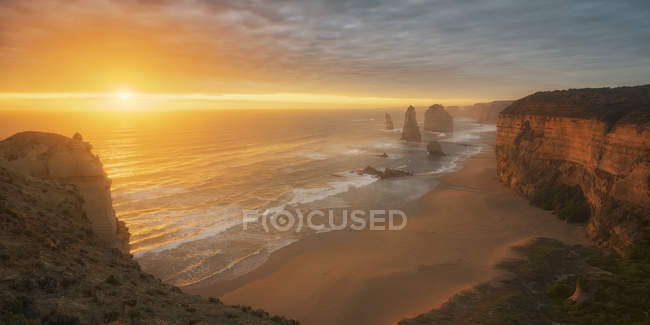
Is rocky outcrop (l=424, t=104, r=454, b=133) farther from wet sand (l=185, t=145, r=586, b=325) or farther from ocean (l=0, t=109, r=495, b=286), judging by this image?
wet sand (l=185, t=145, r=586, b=325)

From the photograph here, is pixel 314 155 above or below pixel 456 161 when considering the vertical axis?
above

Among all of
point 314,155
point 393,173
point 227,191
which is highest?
point 314,155

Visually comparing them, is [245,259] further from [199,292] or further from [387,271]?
[387,271]

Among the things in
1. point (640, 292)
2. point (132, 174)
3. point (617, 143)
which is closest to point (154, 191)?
point (132, 174)

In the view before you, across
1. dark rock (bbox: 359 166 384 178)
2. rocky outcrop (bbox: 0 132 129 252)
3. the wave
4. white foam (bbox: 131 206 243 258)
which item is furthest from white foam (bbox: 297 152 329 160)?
rocky outcrop (bbox: 0 132 129 252)

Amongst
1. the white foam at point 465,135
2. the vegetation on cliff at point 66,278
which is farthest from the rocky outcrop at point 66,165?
the white foam at point 465,135

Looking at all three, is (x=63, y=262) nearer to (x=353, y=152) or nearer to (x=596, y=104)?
(x=596, y=104)

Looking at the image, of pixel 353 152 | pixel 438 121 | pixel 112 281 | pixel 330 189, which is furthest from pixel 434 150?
pixel 112 281
